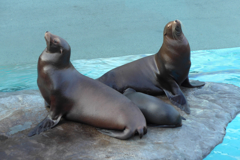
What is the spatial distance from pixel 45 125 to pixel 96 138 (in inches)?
23.7

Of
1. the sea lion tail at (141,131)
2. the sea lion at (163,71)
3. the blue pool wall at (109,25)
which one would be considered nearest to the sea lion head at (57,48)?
the sea lion tail at (141,131)

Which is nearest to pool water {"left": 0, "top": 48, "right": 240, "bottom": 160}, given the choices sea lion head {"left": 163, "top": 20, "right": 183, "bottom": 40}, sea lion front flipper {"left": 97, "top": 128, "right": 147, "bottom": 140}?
sea lion head {"left": 163, "top": 20, "right": 183, "bottom": 40}

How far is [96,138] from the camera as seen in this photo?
10.5ft

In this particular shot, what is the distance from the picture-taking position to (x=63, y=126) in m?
3.41

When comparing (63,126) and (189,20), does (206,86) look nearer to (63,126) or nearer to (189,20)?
(63,126)

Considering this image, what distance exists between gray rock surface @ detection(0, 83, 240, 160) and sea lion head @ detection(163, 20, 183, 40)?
106 centimetres

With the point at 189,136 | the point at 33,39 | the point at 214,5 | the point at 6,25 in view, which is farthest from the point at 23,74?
the point at 214,5

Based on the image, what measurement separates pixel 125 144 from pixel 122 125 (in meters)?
0.23

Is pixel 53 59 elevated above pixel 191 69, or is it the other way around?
pixel 53 59

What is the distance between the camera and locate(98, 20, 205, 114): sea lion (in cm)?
446

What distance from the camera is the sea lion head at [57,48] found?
338cm

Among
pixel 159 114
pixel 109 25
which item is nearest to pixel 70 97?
pixel 159 114

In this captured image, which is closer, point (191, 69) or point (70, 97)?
point (70, 97)

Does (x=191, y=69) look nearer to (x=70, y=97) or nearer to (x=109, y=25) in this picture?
(x=109, y=25)
